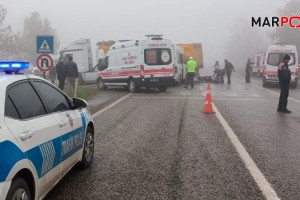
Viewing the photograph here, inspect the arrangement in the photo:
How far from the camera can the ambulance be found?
80.9 ft

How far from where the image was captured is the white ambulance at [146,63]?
62.7 feet

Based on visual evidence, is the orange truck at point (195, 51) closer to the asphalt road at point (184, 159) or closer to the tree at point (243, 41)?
the asphalt road at point (184, 159)

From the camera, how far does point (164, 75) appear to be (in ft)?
63.4

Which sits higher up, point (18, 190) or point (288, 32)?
point (288, 32)

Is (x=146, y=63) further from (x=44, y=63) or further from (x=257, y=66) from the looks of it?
(x=257, y=66)

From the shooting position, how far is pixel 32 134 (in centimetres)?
364

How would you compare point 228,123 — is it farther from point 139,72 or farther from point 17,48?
point 17,48

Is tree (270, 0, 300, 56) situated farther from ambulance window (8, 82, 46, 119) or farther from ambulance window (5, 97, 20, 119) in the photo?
ambulance window (5, 97, 20, 119)

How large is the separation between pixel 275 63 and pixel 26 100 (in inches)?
902

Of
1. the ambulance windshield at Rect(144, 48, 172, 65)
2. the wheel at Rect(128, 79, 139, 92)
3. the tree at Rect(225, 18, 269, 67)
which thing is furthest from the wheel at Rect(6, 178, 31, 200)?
the tree at Rect(225, 18, 269, 67)

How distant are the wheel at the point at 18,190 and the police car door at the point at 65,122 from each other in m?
0.99

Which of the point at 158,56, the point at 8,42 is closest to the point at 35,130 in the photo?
the point at 158,56

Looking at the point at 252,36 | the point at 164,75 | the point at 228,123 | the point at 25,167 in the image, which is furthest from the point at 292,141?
the point at 252,36

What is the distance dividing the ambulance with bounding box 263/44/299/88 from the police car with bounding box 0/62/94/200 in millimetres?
21301
